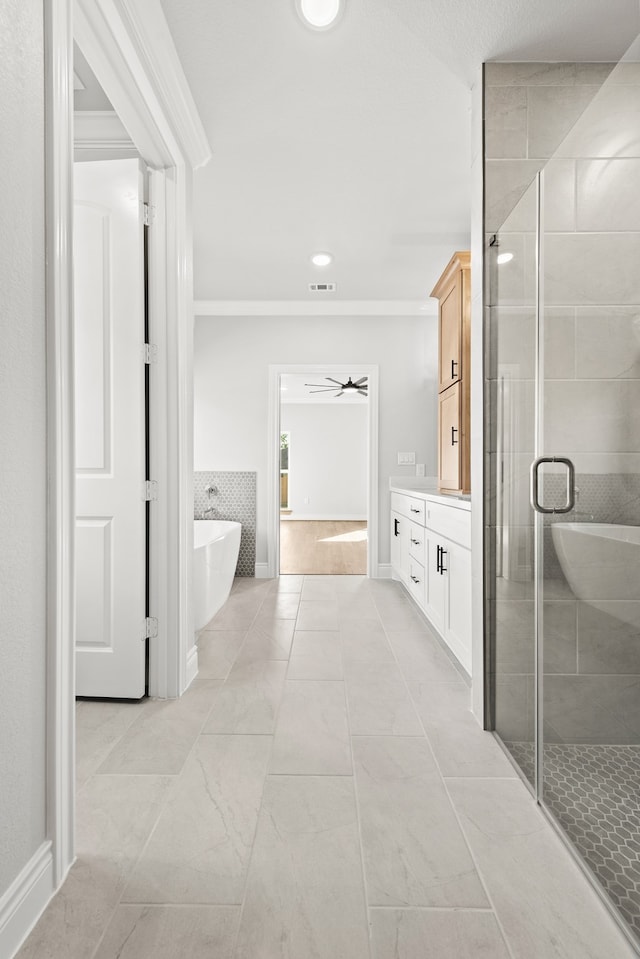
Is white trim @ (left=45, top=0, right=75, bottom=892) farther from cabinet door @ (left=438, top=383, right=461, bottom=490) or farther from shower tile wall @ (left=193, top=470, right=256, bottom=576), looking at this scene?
shower tile wall @ (left=193, top=470, right=256, bottom=576)

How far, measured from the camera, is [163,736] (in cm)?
182

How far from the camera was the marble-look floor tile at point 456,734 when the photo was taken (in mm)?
1630

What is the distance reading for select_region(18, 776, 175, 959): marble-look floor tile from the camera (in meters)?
1.02

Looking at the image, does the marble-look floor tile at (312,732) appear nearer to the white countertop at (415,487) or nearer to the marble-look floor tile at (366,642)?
the marble-look floor tile at (366,642)

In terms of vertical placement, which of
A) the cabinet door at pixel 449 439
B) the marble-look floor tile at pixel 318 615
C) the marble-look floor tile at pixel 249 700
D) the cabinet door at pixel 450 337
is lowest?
the marble-look floor tile at pixel 318 615

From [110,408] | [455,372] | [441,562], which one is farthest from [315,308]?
[110,408]

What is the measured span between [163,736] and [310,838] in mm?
745

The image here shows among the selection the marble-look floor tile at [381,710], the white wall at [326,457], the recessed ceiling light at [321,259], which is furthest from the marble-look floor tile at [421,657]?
the white wall at [326,457]

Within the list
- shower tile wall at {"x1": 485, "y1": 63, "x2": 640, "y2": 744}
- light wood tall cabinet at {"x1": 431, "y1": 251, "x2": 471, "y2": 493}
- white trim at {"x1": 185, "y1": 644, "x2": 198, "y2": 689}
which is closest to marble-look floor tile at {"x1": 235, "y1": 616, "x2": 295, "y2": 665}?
white trim at {"x1": 185, "y1": 644, "x2": 198, "y2": 689}

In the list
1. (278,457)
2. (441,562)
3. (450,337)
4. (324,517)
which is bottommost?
(324,517)

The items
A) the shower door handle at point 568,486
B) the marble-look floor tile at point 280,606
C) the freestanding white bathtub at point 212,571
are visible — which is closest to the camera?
the shower door handle at point 568,486

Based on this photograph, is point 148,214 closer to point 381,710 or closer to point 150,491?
point 150,491

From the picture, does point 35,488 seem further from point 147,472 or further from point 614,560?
point 614,560

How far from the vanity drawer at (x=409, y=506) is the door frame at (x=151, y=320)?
1568mm
